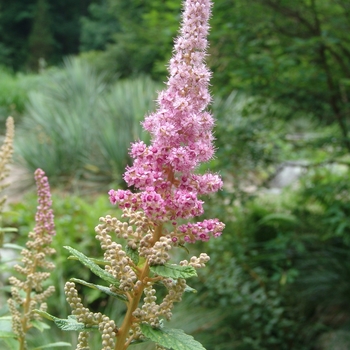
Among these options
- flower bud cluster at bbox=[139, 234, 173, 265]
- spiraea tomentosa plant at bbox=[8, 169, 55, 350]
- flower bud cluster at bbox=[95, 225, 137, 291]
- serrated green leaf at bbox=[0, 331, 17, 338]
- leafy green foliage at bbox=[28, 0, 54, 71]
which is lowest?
serrated green leaf at bbox=[0, 331, 17, 338]

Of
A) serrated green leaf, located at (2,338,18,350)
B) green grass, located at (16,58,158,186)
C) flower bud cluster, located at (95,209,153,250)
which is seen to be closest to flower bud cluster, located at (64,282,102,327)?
flower bud cluster, located at (95,209,153,250)

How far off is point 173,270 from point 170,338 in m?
0.13

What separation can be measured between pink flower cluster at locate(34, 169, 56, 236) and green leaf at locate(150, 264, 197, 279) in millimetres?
452

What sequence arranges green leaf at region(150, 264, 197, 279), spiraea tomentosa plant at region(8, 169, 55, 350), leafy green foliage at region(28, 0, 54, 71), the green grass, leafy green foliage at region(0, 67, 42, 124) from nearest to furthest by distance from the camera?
1. green leaf at region(150, 264, 197, 279)
2. spiraea tomentosa plant at region(8, 169, 55, 350)
3. the green grass
4. leafy green foliage at region(0, 67, 42, 124)
5. leafy green foliage at region(28, 0, 54, 71)

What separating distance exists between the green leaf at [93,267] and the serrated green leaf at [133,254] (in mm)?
52

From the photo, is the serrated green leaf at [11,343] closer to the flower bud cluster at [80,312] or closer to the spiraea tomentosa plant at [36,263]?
the spiraea tomentosa plant at [36,263]

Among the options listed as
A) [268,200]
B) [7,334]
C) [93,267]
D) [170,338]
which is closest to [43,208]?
[7,334]

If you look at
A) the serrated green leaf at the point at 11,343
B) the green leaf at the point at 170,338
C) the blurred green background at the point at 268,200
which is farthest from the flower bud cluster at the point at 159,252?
the blurred green background at the point at 268,200

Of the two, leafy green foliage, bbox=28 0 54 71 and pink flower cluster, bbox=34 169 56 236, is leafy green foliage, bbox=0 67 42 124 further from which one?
leafy green foliage, bbox=28 0 54 71

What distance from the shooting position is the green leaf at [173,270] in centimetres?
90

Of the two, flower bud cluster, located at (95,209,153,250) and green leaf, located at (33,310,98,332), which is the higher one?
flower bud cluster, located at (95,209,153,250)

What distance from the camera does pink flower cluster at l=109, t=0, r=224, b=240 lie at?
0.96 meters

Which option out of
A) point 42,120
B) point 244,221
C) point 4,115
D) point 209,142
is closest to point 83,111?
point 42,120

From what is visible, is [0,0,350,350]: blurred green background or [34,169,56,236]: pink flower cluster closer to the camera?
[34,169,56,236]: pink flower cluster
